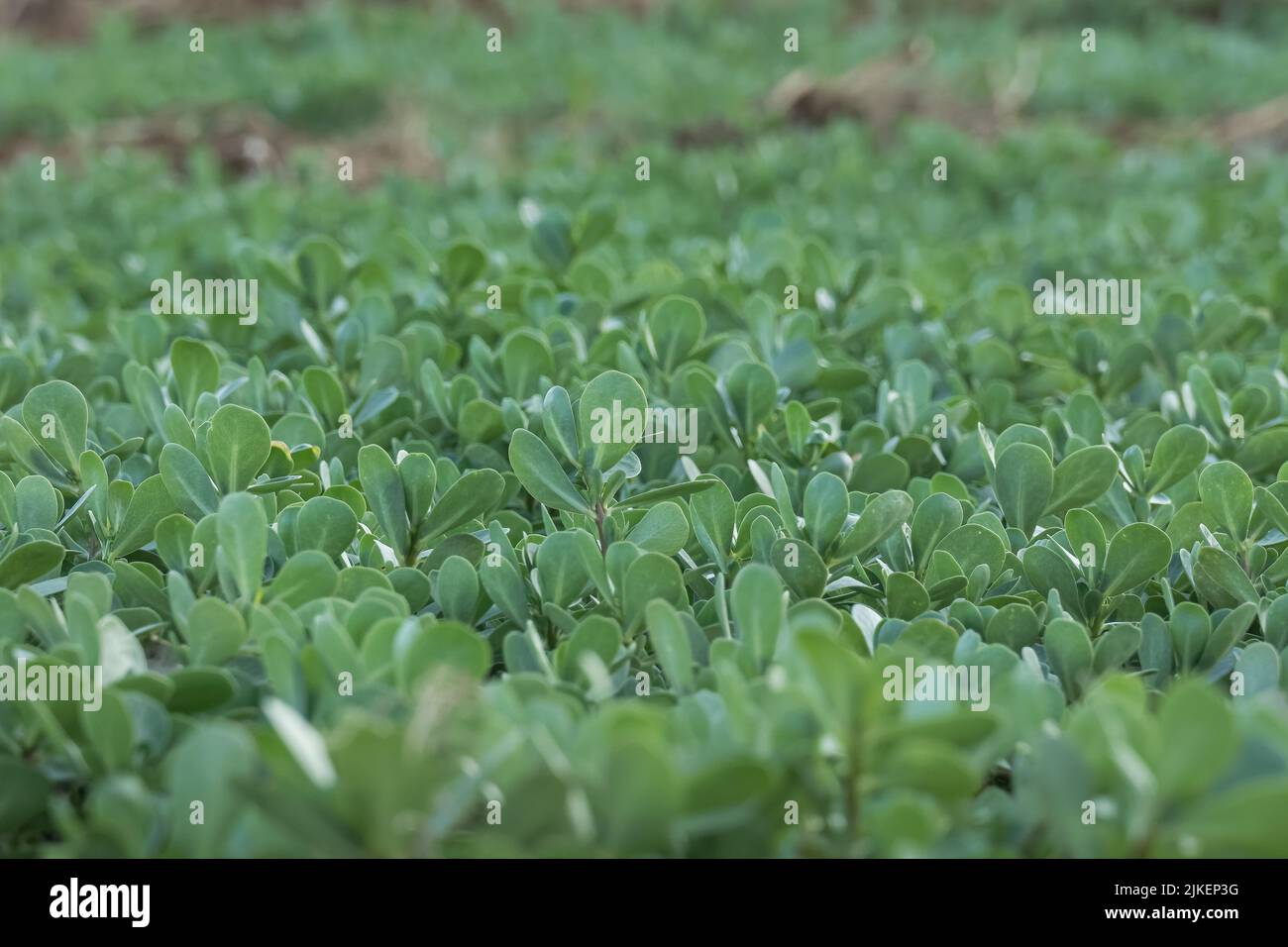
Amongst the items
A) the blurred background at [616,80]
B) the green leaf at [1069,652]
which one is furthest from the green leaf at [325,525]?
the blurred background at [616,80]

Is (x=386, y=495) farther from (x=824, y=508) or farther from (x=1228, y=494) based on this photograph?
(x=1228, y=494)

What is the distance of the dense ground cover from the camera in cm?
92

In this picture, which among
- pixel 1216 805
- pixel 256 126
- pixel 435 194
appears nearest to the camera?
pixel 1216 805

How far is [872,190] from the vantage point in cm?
527

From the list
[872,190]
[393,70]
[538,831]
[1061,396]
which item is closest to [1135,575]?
[538,831]

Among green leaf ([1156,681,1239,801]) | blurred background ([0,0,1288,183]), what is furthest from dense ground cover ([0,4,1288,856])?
blurred background ([0,0,1288,183])

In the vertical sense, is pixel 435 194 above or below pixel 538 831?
above

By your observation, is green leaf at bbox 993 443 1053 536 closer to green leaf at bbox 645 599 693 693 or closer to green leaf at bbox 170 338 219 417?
green leaf at bbox 645 599 693 693

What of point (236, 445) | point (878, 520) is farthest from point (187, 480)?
point (878, 520)

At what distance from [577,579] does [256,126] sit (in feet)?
19.3

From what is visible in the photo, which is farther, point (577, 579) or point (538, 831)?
point (577, 579)

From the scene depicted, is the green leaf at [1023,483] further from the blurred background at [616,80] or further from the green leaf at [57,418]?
the blurred background at [616,80]

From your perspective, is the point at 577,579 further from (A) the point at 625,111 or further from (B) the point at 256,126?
(A) the point at 625,111
